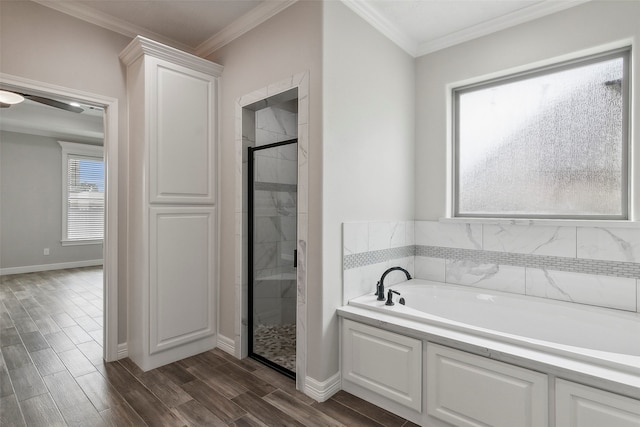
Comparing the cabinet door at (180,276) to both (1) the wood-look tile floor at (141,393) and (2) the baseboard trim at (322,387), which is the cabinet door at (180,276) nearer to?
(1) the wood-look tile floor at (141,393)

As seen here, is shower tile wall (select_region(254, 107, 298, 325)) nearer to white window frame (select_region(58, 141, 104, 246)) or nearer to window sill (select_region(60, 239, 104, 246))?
white window frame (select_region(58, 141, 104, 246))

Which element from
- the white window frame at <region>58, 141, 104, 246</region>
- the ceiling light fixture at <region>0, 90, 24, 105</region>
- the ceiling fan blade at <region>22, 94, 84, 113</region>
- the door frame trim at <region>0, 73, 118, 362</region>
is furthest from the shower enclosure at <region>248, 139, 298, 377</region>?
the white window frame at <region>58, 141, 104, 246</region>

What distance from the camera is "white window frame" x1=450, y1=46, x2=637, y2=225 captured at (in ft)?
7.28

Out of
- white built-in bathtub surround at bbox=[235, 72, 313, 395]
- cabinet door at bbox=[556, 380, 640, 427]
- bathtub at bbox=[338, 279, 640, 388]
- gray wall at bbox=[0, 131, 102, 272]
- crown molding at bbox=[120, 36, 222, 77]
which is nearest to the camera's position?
cabinet door at bbox=[556, 380, 640, 427]

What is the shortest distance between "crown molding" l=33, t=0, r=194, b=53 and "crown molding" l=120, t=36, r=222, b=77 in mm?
227

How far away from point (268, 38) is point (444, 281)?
8.14ft

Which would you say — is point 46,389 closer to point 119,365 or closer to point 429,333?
point 119,365

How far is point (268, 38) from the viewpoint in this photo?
255cm

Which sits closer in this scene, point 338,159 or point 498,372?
point 498,372

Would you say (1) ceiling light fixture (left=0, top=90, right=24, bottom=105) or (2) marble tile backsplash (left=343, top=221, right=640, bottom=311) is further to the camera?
(1) ceiling light fixture (left=0, top=90, right=24, bottom=105)

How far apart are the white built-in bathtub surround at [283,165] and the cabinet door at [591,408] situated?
4.59 ft

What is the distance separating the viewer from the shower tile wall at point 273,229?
287 centimetres

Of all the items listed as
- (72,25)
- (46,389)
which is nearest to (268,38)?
(72,25)

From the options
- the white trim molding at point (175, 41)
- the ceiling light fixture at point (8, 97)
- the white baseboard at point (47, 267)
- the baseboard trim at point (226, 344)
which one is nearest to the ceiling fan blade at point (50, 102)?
the ceiling light fixture at point (8, 97)
